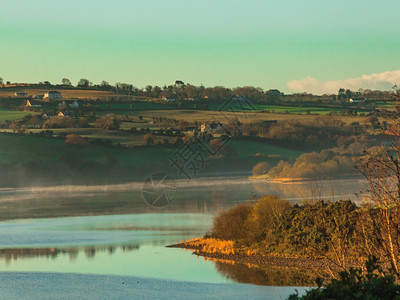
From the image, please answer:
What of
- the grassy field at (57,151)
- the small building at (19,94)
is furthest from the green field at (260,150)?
the small building at (19,94)

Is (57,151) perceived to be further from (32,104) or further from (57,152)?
(32,104)

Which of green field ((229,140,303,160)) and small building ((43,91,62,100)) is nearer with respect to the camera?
green field ((229,140,303,160))

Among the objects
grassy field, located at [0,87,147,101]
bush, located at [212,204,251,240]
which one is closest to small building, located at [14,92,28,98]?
grassy field, located at [0,87,147,101]

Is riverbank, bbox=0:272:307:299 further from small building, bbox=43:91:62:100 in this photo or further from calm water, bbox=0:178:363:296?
Answer: small building, bbox=43:91:62:100

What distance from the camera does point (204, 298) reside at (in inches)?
997

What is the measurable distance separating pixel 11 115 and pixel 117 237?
9502 cm

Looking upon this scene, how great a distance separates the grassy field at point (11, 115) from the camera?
13266 centimetres

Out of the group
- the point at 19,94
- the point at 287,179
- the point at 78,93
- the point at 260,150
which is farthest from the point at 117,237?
the point at 78,93

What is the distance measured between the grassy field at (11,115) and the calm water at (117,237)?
167 ft

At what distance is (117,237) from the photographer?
44375 mm

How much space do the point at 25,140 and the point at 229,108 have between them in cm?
4688

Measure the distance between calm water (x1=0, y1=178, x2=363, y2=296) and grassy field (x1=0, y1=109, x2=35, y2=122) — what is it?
50.9 m

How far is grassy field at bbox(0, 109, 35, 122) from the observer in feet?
435

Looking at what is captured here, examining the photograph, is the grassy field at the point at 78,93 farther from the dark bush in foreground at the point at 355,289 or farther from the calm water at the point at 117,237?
the dark bush in foreground at the point at 355,289
